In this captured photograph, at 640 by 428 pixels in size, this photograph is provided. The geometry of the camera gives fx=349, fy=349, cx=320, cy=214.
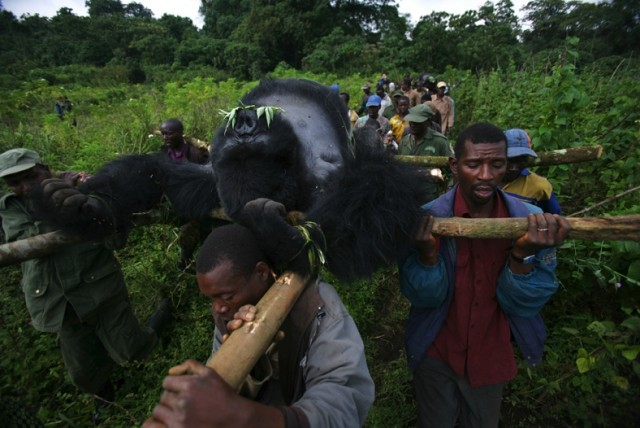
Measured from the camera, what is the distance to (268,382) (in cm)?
130

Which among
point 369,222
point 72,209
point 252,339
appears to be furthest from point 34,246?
point 369,222

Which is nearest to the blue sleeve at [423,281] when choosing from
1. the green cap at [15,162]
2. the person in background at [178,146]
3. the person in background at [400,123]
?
the green cap at [15,162]

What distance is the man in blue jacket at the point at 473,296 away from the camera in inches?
61.1

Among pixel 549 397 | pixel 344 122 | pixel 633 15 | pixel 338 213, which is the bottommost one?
pixel 549 397

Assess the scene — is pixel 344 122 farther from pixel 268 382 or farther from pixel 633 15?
pixel 633 15

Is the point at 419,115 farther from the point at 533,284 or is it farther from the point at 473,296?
the point at 533,284

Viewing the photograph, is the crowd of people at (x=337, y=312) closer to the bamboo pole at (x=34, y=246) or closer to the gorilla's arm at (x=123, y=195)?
the gorilla's arm at (x=123, y=195)

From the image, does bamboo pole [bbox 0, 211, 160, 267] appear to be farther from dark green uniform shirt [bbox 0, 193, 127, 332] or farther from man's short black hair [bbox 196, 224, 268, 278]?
man's short black hair [bbox 196, 224, 268, 278]

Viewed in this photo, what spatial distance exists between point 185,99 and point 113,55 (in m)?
29.9

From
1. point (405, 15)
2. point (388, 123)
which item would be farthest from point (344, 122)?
point (405, 15)

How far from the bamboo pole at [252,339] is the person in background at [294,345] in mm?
41

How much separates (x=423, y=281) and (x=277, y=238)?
72 cm

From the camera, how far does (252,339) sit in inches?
35.1

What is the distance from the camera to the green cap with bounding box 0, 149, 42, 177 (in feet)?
7.22
